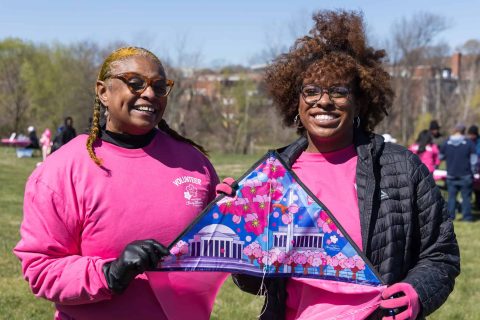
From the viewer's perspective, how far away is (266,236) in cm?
283

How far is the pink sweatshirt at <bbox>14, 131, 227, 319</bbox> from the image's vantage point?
2654 mm

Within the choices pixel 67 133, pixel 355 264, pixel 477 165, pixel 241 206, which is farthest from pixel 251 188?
pixel 67 133

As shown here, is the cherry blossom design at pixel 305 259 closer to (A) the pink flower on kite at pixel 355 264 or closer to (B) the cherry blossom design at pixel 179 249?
(A) the pink flower on kite at pixel 355 264

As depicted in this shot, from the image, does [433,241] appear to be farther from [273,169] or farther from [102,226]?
[102,226]

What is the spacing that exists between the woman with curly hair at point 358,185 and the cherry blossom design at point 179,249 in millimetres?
418

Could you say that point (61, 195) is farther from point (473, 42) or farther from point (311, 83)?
point (473, 42)

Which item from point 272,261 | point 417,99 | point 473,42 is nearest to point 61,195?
point 272,261

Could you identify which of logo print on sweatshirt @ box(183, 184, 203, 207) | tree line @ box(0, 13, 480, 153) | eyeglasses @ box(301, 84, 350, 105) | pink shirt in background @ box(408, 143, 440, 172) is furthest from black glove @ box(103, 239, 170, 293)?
tree line @ box(0, 13, 480, 153)

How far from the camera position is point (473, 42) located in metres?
59.6

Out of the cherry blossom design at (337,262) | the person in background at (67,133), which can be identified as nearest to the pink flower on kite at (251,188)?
the cherry blossom design at (337,262)

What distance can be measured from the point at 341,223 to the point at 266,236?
0.35 m

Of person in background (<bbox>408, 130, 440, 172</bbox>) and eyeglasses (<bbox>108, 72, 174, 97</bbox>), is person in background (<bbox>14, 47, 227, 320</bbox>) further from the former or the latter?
person in background (<bbox>408, 130, 440, 172</bbox>)

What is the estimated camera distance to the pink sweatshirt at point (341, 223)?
279 centimetres

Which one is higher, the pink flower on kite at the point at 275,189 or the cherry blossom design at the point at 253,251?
the pink flower on kite at the point at 275,189
